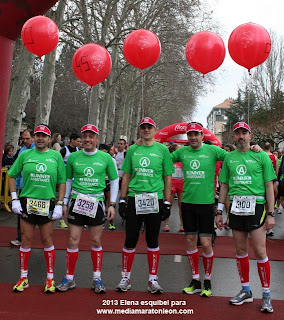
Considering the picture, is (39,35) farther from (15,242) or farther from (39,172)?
(15,242)

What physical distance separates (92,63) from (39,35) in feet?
3.62

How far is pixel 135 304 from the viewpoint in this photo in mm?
4434

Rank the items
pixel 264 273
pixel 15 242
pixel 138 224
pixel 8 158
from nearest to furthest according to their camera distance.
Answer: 1. pixel 264 273
2. pixel 138 224
3. pixel 15 242
4. pixel 8 158

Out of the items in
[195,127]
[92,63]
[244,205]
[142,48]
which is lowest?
[244,205]

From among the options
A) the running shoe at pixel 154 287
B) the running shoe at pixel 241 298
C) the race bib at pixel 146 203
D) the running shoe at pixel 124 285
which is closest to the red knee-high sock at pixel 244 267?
the running shoe at pixel 241 298

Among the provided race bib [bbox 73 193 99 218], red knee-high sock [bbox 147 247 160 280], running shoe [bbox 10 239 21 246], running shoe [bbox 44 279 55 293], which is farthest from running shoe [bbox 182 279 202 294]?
running shoe [bbox 10 239 21 246]

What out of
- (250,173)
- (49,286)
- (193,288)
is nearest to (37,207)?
(49,286)

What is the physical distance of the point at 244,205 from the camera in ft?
14.9

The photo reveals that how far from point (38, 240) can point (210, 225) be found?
151 inches

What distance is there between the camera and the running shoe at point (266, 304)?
14.1 ft

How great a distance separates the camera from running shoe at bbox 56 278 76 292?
15.5ft

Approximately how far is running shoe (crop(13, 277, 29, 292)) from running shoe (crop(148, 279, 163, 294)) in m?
1.51

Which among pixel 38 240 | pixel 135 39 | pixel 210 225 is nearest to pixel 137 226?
pixel 210 225

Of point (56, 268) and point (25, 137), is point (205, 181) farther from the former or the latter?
point (25, 137)
